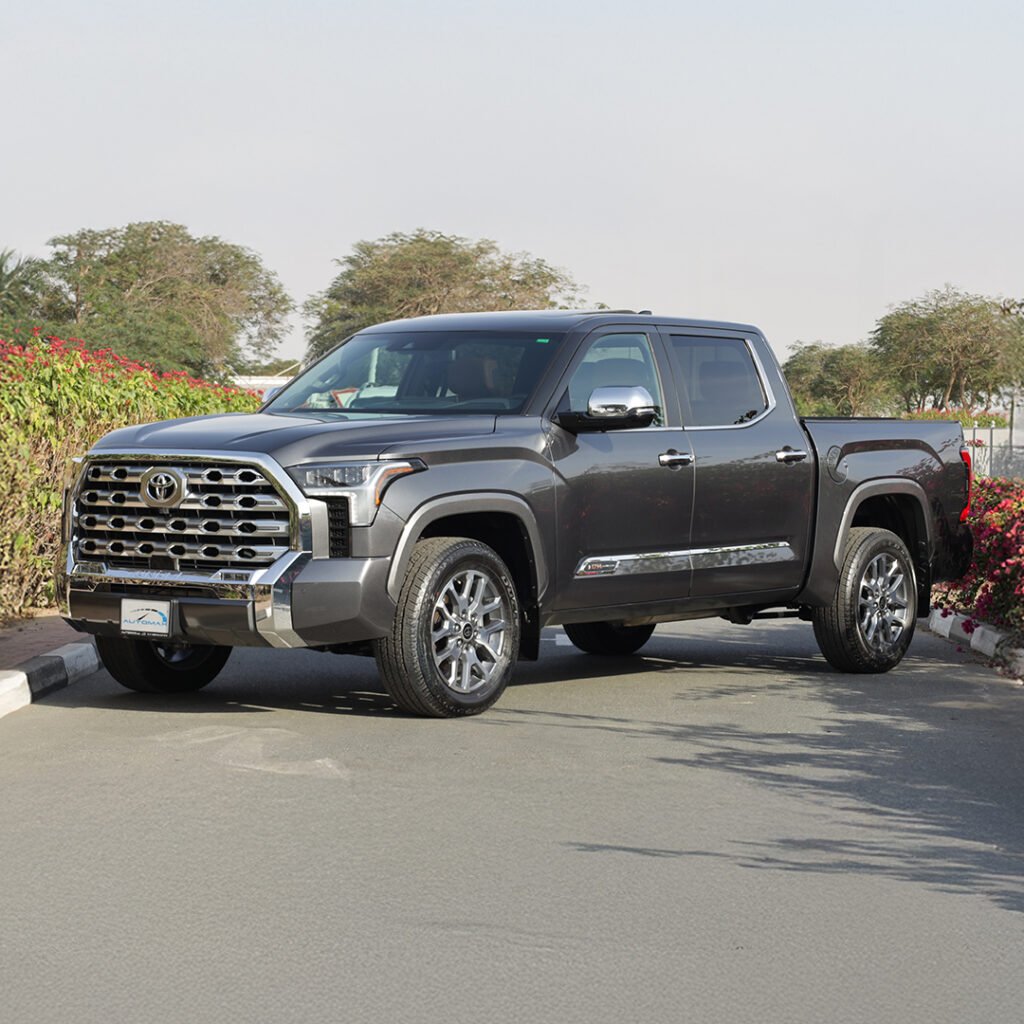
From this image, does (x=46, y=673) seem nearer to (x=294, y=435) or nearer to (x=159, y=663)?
(x=159, y=663)

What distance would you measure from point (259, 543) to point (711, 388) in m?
3.35

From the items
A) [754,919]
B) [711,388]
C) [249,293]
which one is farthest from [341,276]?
[754,919]

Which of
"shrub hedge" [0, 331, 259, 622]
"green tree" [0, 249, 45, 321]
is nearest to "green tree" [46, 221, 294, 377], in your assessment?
"green tree" [0, 249, 45, 321]

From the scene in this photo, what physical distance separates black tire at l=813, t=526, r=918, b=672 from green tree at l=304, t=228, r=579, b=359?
2384 inches

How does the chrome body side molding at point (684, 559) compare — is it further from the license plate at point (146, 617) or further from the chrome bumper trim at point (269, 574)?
the license plate at point (146, 617)

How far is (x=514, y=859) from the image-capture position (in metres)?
6.68

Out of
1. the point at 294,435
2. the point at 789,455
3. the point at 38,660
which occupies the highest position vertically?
the point at 294,435

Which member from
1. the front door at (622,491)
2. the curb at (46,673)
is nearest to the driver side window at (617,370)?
the front door at (622,491)

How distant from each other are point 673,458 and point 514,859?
14.5 feet

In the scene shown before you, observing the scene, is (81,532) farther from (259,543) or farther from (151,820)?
(151,820)

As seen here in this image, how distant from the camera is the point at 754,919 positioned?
5.93 meters

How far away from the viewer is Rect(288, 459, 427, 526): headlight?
359 inches

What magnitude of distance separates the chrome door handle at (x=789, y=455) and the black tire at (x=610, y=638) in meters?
1.98

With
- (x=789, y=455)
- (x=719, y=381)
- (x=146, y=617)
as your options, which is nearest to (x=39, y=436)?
(x=146, y=617)
